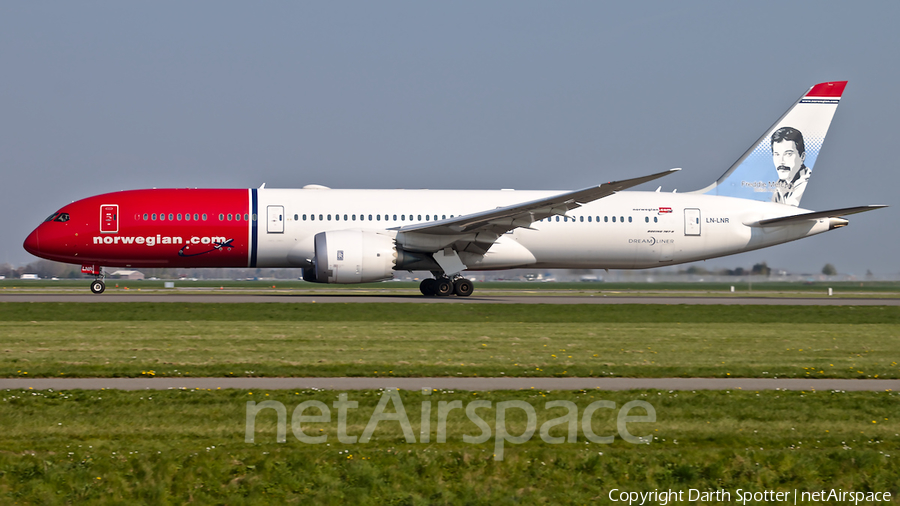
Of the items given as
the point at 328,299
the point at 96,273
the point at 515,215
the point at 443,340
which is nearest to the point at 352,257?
the point at 328,299

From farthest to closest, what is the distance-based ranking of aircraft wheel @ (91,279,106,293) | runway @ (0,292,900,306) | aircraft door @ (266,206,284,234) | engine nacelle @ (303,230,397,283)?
aircraft wheel @ (91,279,106,293)
aircraft door @ (266,206,284,234)
engine nacelle @ (303,230,397,283)
runway @ (0,292,900,306)

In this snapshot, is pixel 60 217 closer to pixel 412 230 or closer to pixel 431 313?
pixel 412 230

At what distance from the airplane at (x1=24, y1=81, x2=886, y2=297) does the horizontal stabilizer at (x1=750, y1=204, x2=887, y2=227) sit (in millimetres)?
68

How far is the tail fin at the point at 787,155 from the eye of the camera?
36906 millimetres

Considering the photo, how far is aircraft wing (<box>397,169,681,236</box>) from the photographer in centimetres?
2880

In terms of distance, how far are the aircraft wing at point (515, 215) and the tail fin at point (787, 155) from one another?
9.59 m

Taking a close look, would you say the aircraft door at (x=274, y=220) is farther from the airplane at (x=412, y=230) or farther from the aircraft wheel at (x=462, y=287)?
the aircraft wheel at (x=462, y=287)

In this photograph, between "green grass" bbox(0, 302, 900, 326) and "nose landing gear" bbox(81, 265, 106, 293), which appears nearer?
"green grass" bbox(0, 302, 900, 326)

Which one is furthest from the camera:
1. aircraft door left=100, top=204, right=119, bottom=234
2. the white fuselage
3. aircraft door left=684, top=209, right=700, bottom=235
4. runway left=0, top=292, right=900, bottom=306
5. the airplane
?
aircraft door left=684, top=209, right=700, bottom=235

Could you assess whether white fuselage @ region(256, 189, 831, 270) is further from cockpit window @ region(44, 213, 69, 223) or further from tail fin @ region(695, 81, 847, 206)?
cockpit window @ region(44, 213, 69, 223)

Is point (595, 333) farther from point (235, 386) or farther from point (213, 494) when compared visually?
point (213, 494)

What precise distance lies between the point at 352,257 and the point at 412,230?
2425 millimetres

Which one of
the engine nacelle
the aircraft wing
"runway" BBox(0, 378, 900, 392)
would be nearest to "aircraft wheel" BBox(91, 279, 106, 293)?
the engine nacelle

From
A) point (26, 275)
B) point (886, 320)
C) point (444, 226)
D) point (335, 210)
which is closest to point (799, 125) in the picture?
point (886, 320)
